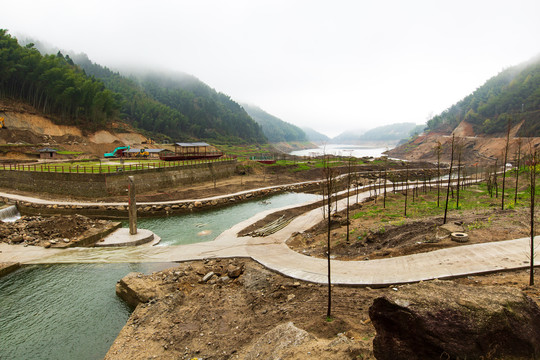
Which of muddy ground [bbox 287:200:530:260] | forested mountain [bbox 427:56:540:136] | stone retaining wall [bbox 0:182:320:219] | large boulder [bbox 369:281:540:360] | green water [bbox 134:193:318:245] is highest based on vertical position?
forested mountain [bbox 427:56:540:136]

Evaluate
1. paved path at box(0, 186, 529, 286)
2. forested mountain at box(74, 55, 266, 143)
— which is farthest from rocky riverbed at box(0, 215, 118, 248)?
forested mountain at box(74, 55, 266, 143)

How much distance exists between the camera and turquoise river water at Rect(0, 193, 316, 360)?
10734mm

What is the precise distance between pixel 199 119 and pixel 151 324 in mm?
137962

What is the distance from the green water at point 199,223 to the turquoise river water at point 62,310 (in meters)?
6.67

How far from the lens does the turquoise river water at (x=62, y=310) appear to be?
1073 cm

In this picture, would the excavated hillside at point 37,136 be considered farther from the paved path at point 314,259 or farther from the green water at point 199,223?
the paved path at point 314,259

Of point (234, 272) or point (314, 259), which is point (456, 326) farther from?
point (234, 272)

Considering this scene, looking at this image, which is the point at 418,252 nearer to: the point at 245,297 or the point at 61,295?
the point at 245,297

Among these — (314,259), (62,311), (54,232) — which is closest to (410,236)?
(314,259)

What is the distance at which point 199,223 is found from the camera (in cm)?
2827

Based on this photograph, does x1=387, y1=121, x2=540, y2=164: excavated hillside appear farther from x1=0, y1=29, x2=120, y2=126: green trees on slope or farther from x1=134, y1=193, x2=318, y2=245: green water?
x1=0, y1=29, x2=120, y2=126: green trees on slope

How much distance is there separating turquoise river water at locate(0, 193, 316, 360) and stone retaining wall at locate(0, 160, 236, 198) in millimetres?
21434

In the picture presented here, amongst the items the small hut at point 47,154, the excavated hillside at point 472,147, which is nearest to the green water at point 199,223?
the small hut at point 47,154

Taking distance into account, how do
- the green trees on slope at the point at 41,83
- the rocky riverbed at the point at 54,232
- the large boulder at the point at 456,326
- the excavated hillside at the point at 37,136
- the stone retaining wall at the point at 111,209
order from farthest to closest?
the green trees on slope at the point at 41,83, the excavated hillside at the point at 37,136, the stone retaining wall at the point at 111,209, the rocky riverbed at the point at 54,232, the large boulder at the point at 456,326
